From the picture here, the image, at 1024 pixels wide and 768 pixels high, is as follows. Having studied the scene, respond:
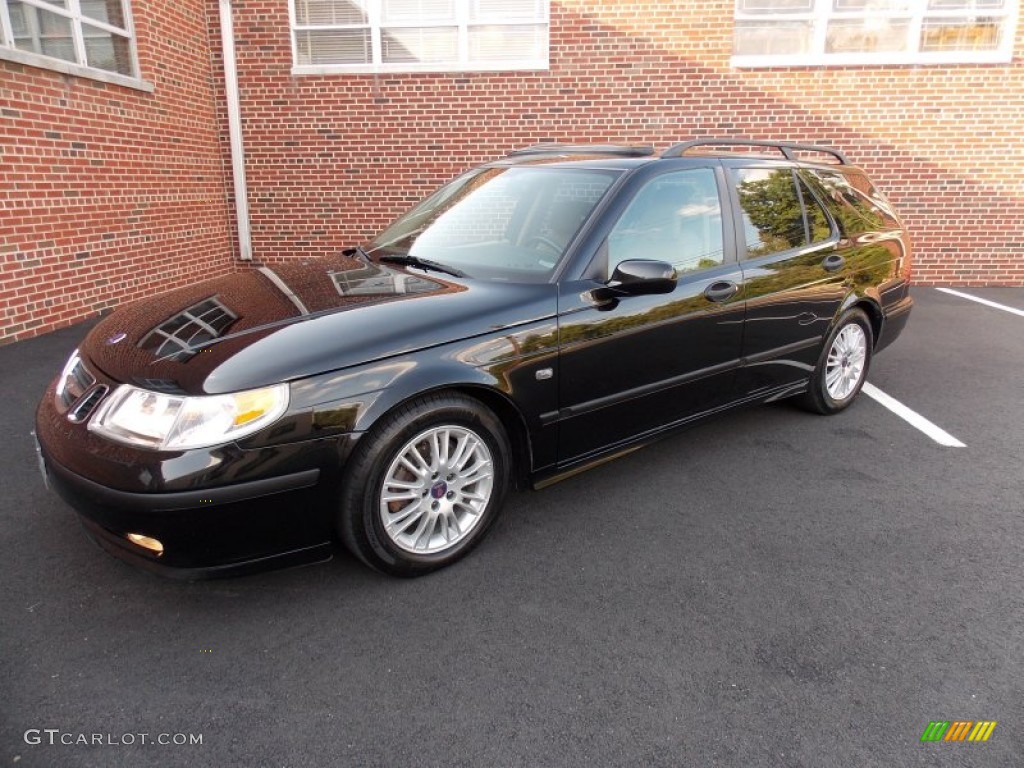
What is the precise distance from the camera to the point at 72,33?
21.4ft

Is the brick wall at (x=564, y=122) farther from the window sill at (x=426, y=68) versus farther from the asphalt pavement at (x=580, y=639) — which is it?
the asphalt pavement at (x=580, y=639)

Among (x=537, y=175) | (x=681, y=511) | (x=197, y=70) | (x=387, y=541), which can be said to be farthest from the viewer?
(x=197, y=70)

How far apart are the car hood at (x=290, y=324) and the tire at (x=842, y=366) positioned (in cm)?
228

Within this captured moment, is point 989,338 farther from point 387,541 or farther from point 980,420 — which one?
point 387,541

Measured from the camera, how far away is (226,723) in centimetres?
201

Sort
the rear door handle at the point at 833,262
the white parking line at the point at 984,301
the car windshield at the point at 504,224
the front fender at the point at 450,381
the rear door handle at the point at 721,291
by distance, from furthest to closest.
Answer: the white parking line at the point at 984,301 < the rear door handle at the point at 833,262 < the rear door handle at the point at 721,291 < the car windshield at the point at 504,224 < the front fender at the point at 450,381

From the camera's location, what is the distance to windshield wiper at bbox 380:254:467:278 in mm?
3173

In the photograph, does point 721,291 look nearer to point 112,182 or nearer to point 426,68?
point 112,182

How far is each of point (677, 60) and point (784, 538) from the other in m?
7.25

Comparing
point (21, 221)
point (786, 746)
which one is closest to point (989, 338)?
point (786, 746)

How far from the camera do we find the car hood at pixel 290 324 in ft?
7.73

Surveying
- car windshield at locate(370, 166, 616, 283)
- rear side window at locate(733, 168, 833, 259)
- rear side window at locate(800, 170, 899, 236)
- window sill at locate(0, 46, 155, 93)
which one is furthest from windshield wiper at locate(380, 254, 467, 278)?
window sill at locate(0, 46, 155, 93)

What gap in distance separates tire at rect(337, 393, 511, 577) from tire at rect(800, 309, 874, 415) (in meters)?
2.44

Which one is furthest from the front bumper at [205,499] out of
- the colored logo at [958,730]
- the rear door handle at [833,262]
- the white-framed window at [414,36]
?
the white-framed window at [414,36]
